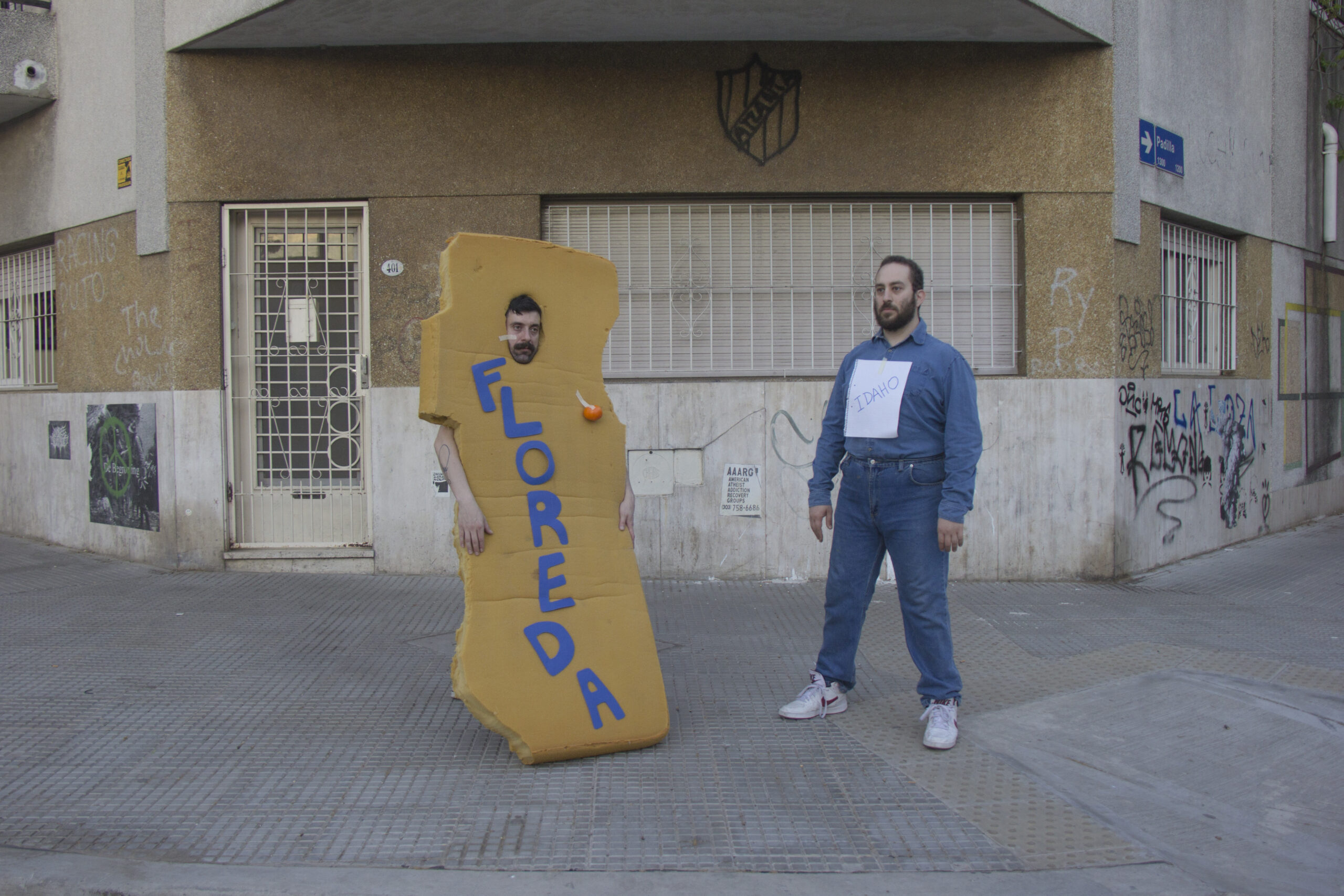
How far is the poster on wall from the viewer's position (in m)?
7.39

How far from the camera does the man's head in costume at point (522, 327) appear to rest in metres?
3.73

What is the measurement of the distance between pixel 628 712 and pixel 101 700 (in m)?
2.49

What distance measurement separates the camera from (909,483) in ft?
12.7

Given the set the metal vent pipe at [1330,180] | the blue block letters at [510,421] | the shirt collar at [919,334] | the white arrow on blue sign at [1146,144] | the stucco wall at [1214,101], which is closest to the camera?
the blue block letters at [510,421]

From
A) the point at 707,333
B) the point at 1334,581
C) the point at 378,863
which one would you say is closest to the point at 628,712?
the point at 378,863

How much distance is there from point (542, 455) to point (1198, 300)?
687cm

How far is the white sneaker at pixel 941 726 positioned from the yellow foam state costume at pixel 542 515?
3.38 feet

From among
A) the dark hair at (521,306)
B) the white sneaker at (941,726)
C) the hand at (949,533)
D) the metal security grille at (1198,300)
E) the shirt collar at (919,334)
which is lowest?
the white sneaker at (941,726)

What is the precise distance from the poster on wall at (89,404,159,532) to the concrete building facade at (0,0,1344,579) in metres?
0.04

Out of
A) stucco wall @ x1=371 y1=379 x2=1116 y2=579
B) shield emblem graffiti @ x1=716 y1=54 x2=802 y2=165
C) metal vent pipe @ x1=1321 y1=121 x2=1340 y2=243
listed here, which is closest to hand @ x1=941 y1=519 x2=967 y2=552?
stucco wall @ x1=371 y1=379 x2=1116 y2=579

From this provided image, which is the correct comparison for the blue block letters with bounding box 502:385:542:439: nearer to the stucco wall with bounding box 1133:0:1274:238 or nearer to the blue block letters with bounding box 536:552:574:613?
the blue block letters with bounding box 536:552:574:613

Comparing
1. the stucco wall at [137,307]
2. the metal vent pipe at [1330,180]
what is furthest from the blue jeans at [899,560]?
the metal vent pipe at [1330,180]

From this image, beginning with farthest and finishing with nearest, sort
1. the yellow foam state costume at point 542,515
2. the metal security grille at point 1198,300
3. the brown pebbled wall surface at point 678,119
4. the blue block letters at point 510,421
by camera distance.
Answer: the metal security grille at point 1198,300 → the brown pebbled wall surface at point 678,119 → the blue block letters at point 510,421 → the yellow foam state costume at point 542,515

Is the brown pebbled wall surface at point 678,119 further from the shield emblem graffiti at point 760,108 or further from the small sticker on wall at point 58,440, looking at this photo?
the small sticker on wall at point 58,440
